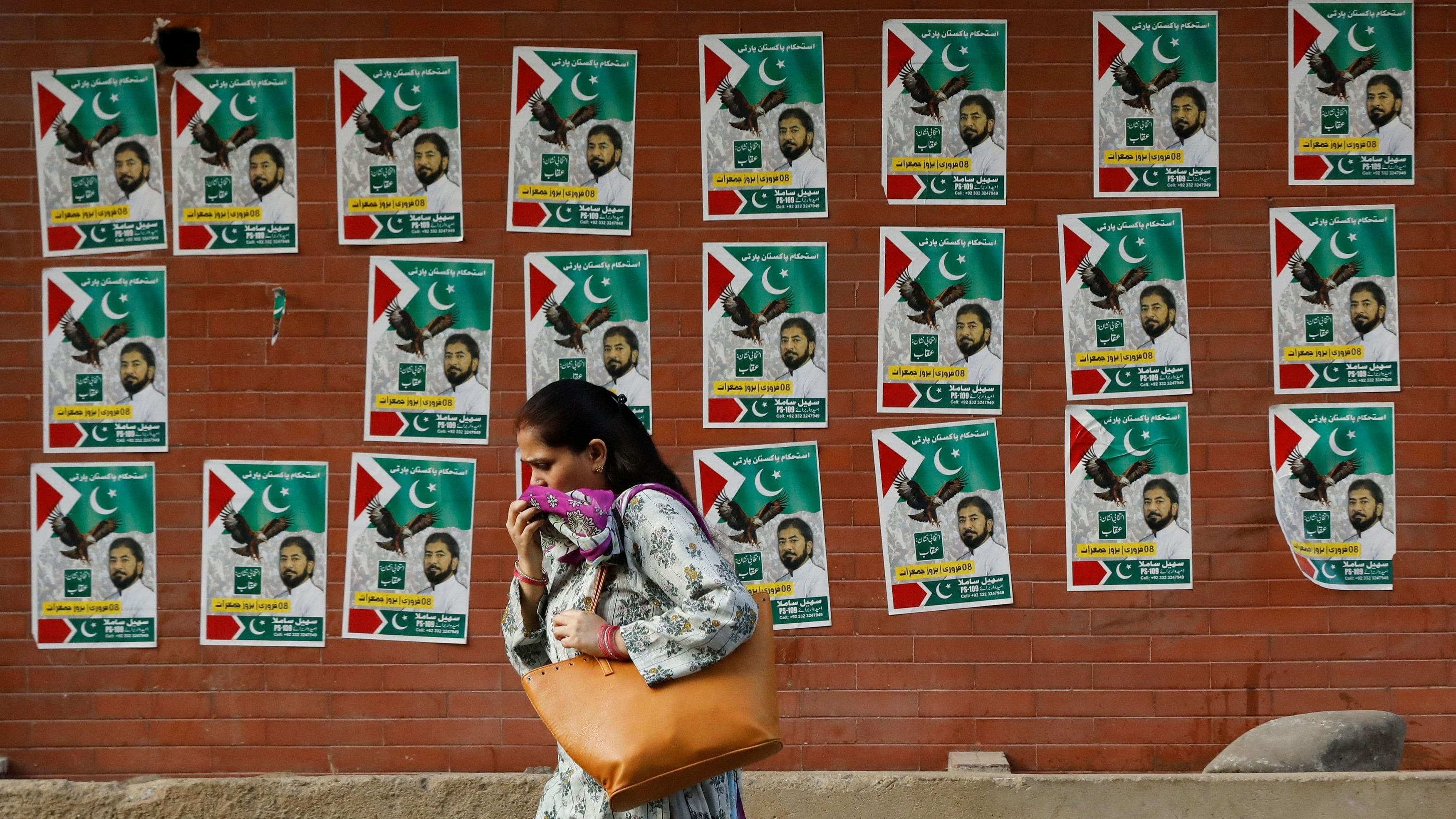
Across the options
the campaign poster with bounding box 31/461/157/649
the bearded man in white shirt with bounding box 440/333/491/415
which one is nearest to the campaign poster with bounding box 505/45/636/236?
the bearded man in white shirt with bounding box 440/333/491/415

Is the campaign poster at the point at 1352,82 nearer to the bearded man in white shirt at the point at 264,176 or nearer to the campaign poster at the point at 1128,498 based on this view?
the campaign poster at the point at 1128,498

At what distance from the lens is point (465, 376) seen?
444 centimetres

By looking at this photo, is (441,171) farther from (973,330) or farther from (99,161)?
(973,330)

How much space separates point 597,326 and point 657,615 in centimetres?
223

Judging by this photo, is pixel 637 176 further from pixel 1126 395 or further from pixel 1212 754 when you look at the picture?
pixel 1212 754

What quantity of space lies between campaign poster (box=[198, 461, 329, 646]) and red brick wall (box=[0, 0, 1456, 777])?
6 cm

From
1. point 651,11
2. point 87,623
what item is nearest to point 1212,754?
point 651,11

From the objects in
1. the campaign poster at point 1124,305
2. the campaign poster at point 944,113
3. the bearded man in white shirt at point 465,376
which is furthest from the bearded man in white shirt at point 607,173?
the campaign poster at point 1124,305

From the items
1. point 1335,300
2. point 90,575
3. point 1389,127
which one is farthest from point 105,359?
point 1389,127

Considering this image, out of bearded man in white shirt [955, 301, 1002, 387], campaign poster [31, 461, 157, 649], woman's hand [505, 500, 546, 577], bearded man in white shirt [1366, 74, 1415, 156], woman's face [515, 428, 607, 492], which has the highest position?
bearded man in white shirt [1366, 74, 1415, 156]

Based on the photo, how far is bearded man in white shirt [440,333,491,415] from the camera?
175 inches

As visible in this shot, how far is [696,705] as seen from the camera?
2189 millimetres

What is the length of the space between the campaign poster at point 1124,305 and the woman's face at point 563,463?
8.28 ft

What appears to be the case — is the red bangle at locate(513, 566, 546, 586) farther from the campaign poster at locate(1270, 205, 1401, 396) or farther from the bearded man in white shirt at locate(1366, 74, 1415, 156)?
the bearded man in white shirt at locate(1366, 74, 1415, 156)
